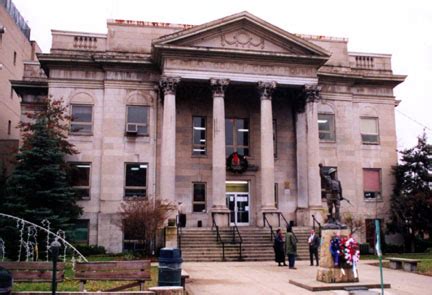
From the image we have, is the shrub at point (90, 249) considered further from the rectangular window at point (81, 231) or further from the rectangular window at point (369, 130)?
the rectangular window at point (369, 130)

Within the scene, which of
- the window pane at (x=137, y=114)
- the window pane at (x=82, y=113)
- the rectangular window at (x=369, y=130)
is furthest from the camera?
the rectangular window at (x=369, y=130)

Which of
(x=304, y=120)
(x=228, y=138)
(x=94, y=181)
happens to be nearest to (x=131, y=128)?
(x=94, y=181)

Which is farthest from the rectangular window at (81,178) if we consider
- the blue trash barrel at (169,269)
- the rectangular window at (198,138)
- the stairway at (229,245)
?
the blue trash barrel at (169,269)

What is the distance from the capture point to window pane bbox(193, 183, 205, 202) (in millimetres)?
31516

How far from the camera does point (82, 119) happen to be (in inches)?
1222

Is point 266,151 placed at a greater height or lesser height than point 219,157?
greater

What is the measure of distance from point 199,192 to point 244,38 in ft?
34.3

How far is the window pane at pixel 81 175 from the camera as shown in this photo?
3009 centimetres

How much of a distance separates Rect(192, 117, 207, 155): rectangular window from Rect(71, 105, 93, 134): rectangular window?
6.75 meters

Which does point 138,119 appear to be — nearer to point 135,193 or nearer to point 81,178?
point 135,193

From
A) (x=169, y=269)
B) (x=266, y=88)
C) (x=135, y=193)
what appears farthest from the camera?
(x=135, y=193)

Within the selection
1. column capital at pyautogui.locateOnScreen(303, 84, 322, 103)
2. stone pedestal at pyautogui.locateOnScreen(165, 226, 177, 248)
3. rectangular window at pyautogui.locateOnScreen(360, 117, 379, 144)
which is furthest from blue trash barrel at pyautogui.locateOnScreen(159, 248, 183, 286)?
rectangular window at pyautogui.locateOnScreen(360, 117, 379, 144)

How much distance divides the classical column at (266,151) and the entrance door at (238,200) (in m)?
3.52

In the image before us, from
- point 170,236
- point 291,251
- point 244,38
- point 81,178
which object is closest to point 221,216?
point 170,236
